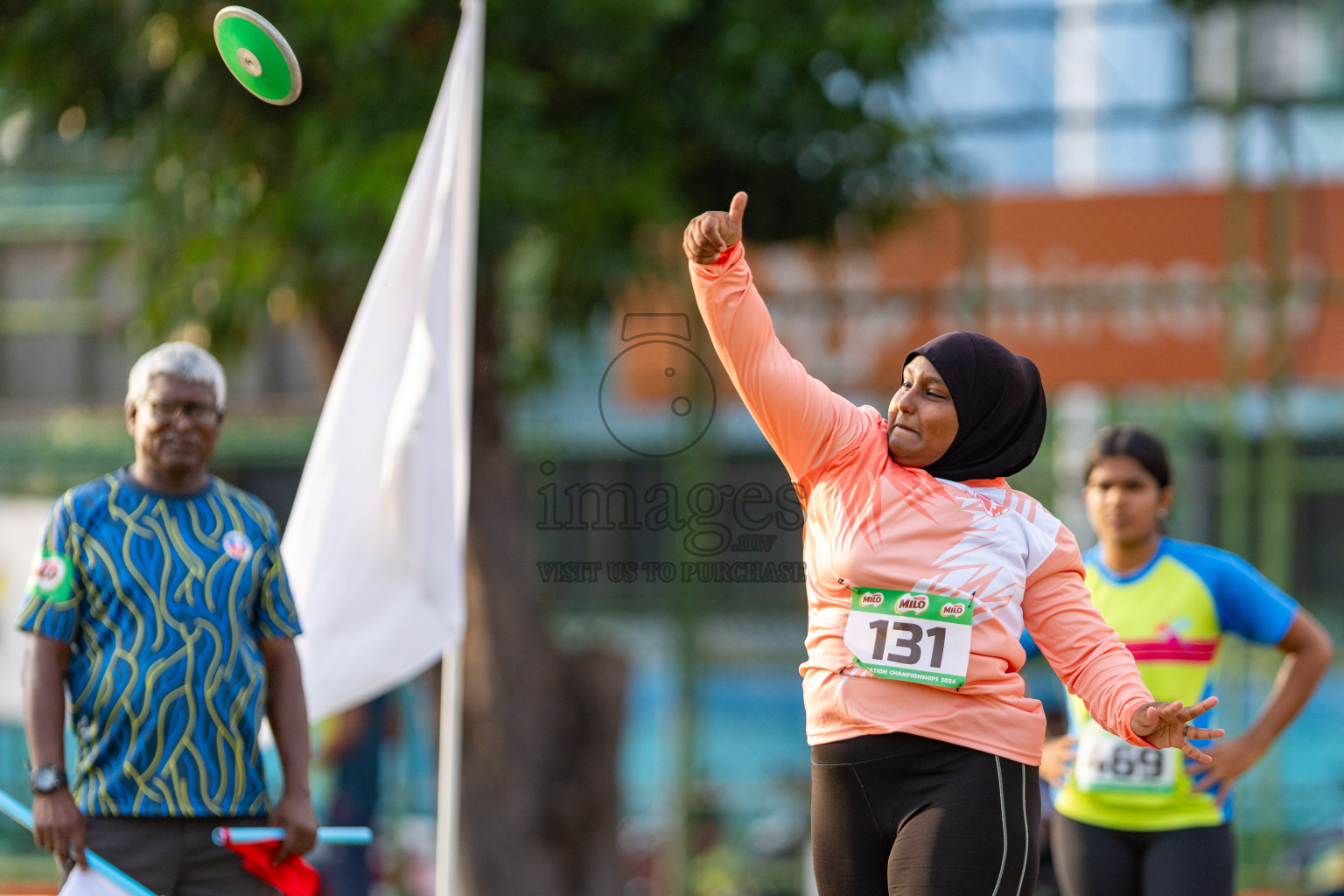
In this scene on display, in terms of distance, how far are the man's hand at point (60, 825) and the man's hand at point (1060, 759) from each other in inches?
94.5

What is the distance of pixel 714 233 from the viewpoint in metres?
2.89

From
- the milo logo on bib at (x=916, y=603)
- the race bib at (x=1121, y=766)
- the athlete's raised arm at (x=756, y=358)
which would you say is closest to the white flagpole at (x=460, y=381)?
the race bib at (x=1121, y=766)

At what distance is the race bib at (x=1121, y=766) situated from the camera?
3951 millimetres

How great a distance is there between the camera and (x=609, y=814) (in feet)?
24.4

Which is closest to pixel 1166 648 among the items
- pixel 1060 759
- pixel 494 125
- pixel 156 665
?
pixel 1060 759

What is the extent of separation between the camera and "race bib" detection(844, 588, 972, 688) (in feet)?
9.52

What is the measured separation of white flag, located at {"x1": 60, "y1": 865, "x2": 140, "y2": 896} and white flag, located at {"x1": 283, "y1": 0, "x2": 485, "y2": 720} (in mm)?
1149

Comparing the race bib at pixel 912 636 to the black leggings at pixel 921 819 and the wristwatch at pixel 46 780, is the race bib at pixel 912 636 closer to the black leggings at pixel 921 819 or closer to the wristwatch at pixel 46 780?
the black leggings at pixel 921 819

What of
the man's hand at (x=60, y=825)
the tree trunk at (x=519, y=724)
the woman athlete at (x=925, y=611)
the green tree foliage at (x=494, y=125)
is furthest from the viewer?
the tree trunk at (x=519, y=724)

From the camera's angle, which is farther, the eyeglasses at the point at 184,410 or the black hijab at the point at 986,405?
the eyeglasses at the point at 184,410

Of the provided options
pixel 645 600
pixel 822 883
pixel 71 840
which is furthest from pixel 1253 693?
pixel 71 840

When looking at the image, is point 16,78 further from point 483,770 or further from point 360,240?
point 483,770

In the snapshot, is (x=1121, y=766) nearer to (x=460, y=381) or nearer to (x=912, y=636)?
(x=912, y=636)

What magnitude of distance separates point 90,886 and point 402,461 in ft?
5.32
